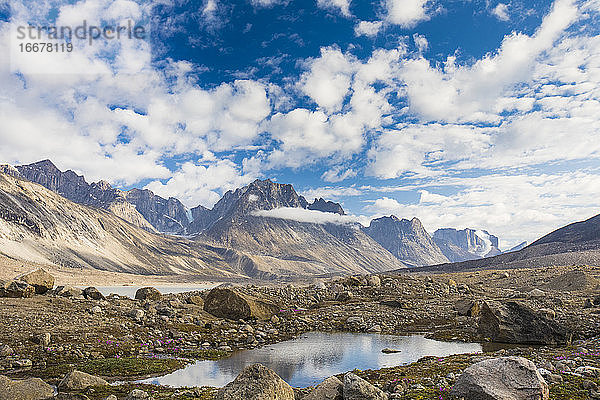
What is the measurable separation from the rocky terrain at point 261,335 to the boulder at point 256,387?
0.18ft

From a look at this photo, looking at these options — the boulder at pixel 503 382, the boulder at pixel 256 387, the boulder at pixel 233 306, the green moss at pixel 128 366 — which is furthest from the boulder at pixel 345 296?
the boulder at pixel 256 387

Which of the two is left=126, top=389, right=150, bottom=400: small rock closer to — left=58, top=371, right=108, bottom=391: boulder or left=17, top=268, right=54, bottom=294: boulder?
left=58, top=371, right=108, bottom=391: boulder

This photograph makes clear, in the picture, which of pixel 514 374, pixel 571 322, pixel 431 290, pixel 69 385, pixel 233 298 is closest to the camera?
pixel 514 374

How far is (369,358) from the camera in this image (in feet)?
105

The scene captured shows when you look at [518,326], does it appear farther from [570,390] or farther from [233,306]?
[233,306]

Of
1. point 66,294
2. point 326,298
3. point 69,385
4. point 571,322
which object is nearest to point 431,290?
point 326,298

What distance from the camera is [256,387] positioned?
14555mm

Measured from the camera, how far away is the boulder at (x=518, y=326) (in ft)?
106

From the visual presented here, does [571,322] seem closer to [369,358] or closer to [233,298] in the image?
[369,358]

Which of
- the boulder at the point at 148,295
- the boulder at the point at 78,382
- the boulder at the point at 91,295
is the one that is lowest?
the boulder at the point at 78,382

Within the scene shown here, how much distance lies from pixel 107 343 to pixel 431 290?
61189 mm

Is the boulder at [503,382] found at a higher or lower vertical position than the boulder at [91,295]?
lower

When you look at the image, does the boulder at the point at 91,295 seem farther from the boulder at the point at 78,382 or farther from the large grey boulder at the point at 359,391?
the large grey boulder at the point at 359,391

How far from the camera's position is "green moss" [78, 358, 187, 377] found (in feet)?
78.9
